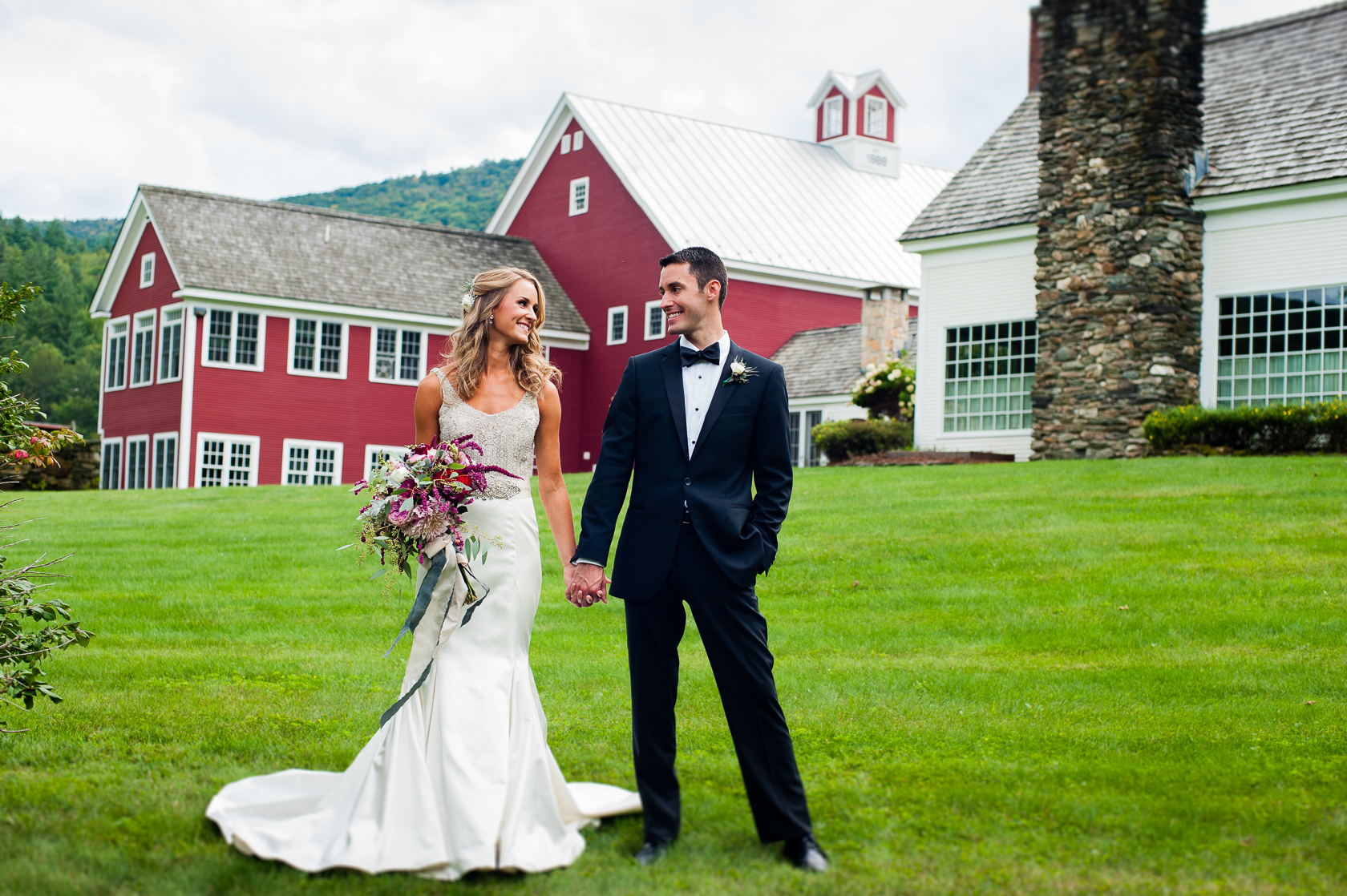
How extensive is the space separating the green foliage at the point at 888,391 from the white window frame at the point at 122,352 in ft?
57.0

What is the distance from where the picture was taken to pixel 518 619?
520cm

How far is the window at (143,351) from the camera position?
29.5 metres

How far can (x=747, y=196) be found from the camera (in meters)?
33.0

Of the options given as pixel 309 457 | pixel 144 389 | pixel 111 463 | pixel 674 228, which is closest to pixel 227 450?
pixel 309 457

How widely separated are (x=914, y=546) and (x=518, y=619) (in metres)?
7.85

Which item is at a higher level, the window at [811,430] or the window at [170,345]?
the window at [170,345]

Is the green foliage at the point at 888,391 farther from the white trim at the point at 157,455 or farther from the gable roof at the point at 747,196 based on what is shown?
the white trim at the point at 157,455

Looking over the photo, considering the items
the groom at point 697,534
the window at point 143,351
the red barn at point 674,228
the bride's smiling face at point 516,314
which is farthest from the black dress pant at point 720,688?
the window at point 143,351

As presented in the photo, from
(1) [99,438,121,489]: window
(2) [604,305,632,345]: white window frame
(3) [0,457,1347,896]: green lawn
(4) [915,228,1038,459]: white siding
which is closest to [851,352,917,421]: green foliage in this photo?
(4) [915,228,1038,459]: white siding

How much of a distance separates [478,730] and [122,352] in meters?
29.2

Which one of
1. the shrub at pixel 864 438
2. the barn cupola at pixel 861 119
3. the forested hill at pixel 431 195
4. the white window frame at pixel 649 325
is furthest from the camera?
the forested hill at pixel 431 195

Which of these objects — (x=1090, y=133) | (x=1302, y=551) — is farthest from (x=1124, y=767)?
(x=1090, y=133)

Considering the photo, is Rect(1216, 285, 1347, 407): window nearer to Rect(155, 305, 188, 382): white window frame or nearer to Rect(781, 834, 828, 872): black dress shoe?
Rect(781, 834, 828, 872): black dress shoe

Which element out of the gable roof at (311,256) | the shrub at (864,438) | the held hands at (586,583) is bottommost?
the held hands at (586,583)
